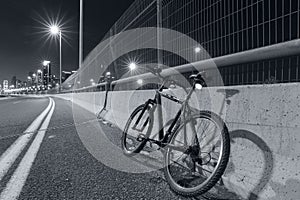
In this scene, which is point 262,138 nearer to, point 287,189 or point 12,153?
point 287,189

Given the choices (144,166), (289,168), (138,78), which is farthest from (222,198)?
(138,78)

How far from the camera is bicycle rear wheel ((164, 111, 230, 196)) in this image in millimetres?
2525

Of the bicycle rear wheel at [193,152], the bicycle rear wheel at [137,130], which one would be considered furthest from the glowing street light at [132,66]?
the bicycle rear wheel at [193,152]

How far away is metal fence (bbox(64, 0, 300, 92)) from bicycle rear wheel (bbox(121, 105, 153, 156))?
1238mm

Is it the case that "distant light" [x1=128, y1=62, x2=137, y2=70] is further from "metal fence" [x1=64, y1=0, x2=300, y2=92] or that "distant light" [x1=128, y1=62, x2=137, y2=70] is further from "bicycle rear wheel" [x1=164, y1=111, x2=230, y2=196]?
"bicycle rear wheel" [x1=164, y1=111, x2=230, y2=196]

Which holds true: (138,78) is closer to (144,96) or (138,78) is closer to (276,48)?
(144,96)

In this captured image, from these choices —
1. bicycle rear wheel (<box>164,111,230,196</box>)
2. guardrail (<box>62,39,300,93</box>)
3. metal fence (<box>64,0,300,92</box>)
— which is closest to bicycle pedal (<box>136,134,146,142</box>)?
bicycle rear wheel (<box>164,111,230,196</box>)

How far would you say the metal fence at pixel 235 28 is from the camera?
2549 mm

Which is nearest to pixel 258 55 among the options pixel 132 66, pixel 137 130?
pixel 137 130

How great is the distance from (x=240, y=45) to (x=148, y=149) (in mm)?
2164

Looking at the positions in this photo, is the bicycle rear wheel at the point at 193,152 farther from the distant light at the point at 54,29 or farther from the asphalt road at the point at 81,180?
the distant light at the point at 54,29

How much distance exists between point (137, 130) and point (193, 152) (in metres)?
1.57

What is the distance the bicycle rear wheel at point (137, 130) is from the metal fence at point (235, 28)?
1238 mm

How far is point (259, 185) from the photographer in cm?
215
